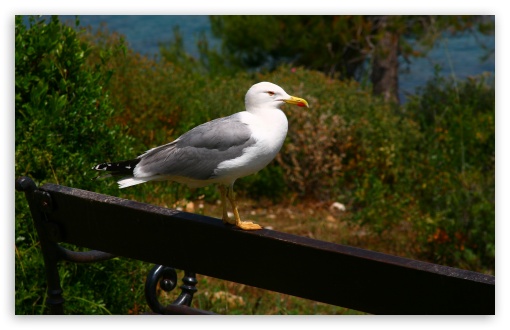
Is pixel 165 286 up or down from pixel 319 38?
down

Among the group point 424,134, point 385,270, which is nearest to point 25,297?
point 385,270

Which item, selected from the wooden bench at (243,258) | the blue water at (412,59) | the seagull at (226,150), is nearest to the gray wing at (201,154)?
the seagull at (226,150)

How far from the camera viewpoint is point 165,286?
8.69 feet

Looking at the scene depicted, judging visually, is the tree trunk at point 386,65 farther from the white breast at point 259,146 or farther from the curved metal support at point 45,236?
the white breast at point 259,146

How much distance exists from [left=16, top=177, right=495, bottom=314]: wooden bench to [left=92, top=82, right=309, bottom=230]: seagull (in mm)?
101

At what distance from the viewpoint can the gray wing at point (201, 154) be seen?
210 centimetres

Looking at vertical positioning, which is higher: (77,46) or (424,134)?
(77,46)

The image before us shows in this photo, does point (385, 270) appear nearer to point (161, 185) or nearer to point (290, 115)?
point (161, 185)

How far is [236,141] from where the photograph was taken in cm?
208

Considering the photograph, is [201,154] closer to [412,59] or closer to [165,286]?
[165,286]

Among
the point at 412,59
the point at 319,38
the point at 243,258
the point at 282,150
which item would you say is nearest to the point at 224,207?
the point at 243,258

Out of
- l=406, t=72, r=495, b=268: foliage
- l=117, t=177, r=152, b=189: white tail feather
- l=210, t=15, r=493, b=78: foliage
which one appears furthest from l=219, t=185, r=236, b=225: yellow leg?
l=210, t=15, r=493, b=78: foliage

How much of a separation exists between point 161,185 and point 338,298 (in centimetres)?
191

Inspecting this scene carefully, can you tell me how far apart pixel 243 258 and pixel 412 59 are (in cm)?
521
